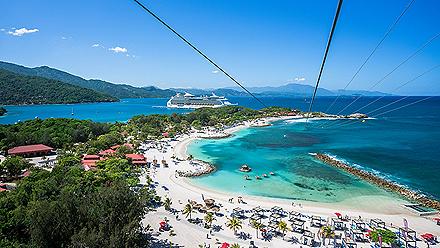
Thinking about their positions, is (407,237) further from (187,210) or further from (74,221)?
(74,221)

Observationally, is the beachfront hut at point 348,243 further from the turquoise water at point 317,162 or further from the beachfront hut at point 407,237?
the turquoise water at point 317,162

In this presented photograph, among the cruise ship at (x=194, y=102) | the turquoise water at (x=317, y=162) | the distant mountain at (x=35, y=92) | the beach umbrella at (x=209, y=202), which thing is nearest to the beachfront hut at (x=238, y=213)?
the beach umbrella at (x=209, y=202)

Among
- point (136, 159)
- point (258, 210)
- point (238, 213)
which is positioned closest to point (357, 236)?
point (258, 210)

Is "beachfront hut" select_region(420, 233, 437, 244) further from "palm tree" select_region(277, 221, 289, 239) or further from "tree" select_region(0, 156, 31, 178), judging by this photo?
"tree" select_region(0, 156, 31, 178)

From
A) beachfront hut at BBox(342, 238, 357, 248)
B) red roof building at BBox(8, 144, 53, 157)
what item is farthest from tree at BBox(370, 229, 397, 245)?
red roof building at BBox(8, 144, 53, 157)

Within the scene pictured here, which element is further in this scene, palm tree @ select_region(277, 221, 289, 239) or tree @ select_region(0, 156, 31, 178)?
tree @ select_region(0, 156, 31, 178)

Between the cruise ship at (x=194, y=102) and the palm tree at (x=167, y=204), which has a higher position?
the cruise ship at (x=194, y=102)
